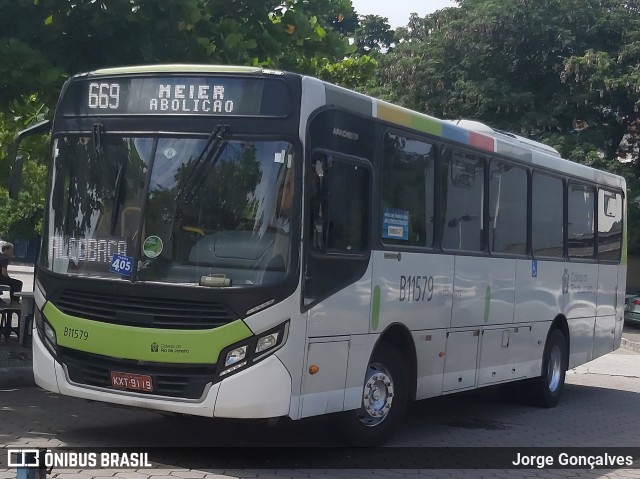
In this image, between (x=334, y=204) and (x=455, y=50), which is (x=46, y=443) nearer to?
(x=334, y=204)

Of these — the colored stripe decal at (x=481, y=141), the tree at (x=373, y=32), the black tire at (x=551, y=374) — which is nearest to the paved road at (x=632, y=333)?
the black tire at (x=551, y=374)

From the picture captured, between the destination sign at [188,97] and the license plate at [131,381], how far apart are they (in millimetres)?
2135

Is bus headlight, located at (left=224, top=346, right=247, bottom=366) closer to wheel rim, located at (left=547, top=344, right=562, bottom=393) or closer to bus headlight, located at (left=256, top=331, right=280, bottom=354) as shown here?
bus headlight, located at (left=256, top=331, right=280, bottom=354)

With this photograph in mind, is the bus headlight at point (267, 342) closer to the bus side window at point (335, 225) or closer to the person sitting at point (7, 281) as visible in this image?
the bus side window at point (335, 225)

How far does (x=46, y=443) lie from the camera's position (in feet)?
28.3

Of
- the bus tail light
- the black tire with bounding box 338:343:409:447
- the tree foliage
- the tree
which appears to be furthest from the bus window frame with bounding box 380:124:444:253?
the tree


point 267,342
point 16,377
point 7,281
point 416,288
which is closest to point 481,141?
point 416,288

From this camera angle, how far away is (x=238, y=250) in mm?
7910

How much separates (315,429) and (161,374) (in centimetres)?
265

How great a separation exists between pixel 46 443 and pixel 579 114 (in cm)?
2703

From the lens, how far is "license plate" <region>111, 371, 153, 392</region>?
7.97m

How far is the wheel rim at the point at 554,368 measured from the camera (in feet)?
45.1

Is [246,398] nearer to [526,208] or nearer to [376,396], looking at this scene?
[376,396]

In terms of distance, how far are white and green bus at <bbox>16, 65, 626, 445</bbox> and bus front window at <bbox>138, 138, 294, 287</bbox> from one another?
0.01 meters
